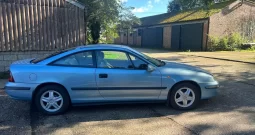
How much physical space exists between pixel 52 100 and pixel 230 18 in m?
22.2

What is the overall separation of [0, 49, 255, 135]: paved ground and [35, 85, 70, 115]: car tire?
0.16 metres

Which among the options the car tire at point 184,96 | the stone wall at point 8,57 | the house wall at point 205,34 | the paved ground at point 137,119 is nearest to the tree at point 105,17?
the stone wall at point 8,57

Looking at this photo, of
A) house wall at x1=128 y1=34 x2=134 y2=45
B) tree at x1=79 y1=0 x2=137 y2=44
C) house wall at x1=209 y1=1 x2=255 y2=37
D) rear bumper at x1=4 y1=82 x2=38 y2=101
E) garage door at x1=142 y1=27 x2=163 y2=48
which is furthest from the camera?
house wall at x1=128 y1=34 x2=134 y2=45

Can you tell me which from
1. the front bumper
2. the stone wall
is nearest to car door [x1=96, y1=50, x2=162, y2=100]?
the front bumper

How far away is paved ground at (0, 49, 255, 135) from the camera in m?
4.06

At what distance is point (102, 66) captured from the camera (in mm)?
4867

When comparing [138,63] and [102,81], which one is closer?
[102,81]

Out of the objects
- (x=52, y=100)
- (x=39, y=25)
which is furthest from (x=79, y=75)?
(x=39, y=25)

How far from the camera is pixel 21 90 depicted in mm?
4668

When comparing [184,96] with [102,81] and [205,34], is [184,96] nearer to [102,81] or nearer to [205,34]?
[102,81]

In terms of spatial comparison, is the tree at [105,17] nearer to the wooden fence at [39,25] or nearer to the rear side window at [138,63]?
the wooden fence at [39,25]

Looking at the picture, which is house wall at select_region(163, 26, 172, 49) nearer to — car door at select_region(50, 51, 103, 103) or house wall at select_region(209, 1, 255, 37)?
house wall at select_region(209, 1, 255, 37)

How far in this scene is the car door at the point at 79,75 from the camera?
15.5ft

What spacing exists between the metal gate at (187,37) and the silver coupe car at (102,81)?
18523 mm
